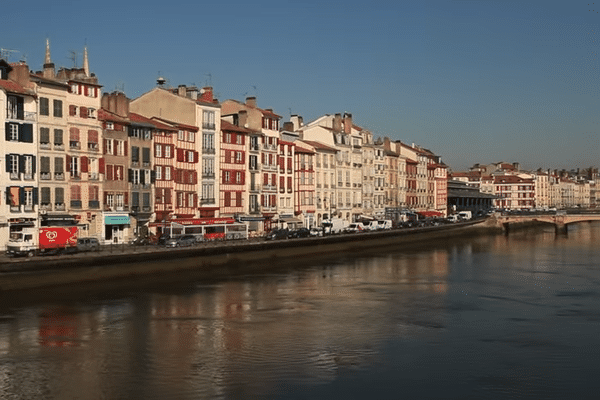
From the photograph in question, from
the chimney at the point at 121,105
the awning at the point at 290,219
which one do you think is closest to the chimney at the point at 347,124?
the awning at the point at 290,219

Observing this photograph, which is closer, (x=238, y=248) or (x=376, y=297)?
(x=376, y=297)

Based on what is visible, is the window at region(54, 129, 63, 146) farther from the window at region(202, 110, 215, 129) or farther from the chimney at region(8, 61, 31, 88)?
the window at region(202, 110, 215, 129)

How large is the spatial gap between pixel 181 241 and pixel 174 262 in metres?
6.46

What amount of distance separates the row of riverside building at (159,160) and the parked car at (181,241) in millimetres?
4373

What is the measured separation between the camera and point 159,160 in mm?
68625

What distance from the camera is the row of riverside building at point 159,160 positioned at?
5547cm

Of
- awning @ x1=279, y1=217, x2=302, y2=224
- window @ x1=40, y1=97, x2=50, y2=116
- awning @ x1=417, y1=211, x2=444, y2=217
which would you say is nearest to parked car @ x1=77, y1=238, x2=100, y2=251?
window @ x1=40, y1=97, x2=50, y2=116

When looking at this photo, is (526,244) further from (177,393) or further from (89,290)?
(177,393)

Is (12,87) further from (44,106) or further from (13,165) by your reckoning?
(13,165)

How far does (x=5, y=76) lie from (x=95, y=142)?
8.70 metres

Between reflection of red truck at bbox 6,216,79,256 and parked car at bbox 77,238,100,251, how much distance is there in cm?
226

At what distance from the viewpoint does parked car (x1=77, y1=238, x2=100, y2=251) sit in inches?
2138

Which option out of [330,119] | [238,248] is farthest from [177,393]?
[330,119]

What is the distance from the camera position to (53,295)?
141 ft
